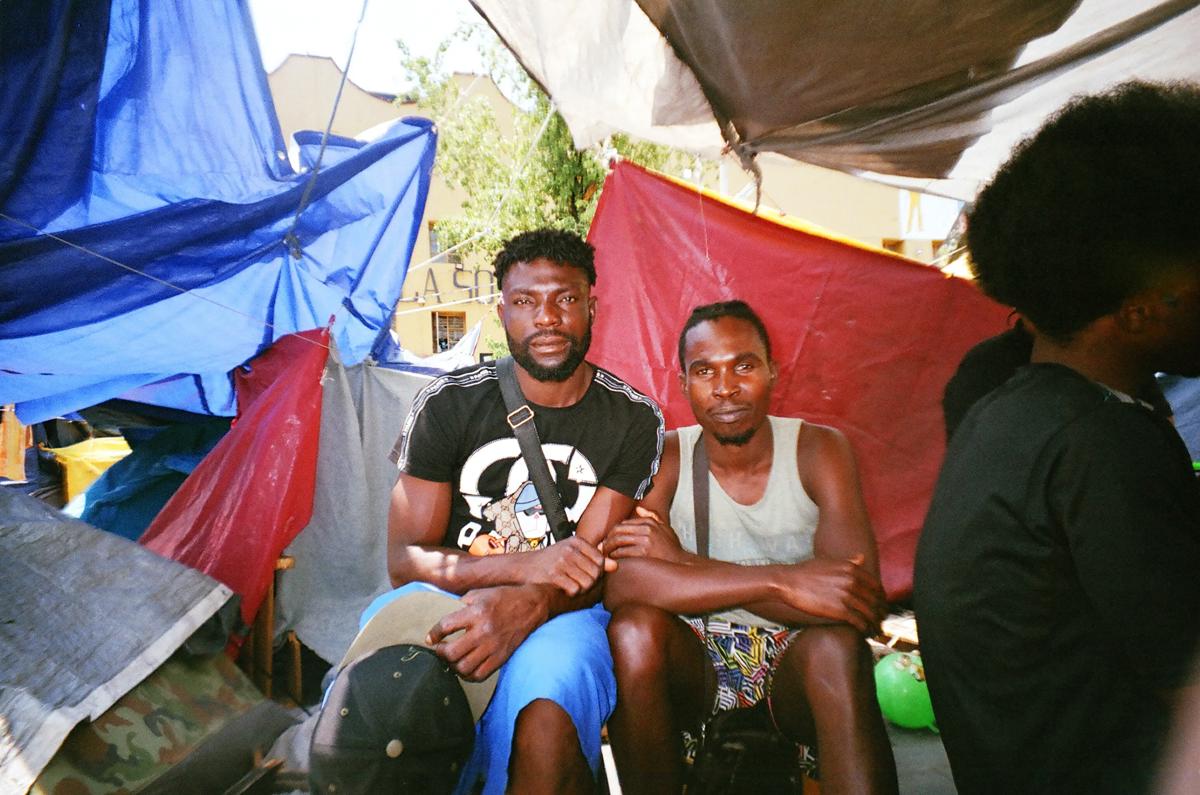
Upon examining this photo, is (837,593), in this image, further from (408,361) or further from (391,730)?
(408,361)

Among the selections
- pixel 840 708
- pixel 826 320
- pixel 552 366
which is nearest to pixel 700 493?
pixel 552 366

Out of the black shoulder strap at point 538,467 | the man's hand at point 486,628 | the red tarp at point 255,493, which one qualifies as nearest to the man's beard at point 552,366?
the black shoulder strap at point 538,467

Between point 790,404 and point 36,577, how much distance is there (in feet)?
11.2

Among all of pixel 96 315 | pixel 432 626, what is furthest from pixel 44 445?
pixel 432 626

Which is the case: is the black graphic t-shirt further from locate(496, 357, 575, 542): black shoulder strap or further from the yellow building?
the yellow building

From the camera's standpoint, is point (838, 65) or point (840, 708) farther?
point (838, 65)

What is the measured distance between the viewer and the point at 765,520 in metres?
2.16

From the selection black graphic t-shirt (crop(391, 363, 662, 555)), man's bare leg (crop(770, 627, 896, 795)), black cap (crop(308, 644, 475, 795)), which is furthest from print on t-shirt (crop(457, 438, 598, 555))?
man's bare leg (crop(770, 627, 896, 795))

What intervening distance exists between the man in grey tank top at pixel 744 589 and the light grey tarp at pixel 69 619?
167 centimetres

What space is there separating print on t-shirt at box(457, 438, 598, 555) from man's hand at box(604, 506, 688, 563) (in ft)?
0.64

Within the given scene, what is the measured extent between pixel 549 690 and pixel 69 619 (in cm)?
187

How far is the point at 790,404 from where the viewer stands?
3596 millimetres

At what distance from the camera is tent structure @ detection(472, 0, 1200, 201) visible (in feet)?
6.93

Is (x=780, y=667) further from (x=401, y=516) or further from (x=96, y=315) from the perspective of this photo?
(x=96, y=315)
